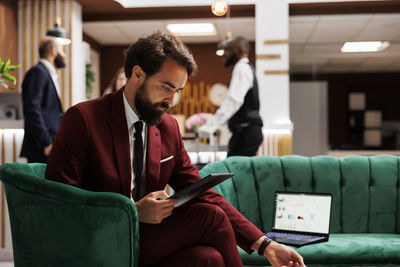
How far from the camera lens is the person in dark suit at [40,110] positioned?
3.34 m

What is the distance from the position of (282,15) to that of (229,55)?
7.91ft

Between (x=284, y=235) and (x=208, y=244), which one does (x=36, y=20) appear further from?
(x=208, y=244)

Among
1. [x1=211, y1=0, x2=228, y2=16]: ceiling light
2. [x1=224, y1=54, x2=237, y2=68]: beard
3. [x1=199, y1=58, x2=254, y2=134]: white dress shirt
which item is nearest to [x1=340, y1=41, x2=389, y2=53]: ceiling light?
[x1=224, y1=54, x2=237, y2=68]: beard

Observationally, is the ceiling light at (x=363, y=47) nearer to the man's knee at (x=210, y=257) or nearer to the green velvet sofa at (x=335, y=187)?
the green velvet sofa at (x=335, y=187)

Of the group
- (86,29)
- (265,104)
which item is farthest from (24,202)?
(86,29)

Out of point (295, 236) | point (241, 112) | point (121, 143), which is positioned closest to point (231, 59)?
point (241, 112)

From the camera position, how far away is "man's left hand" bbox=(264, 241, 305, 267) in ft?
4.74

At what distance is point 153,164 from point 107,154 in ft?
0.55

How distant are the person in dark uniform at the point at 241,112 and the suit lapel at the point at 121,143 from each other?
90.1 inches

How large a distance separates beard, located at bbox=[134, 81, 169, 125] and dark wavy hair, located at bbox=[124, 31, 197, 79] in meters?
0.07

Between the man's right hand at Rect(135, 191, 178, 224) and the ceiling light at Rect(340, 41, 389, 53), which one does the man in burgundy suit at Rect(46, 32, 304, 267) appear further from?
the ceiling light at Rect(340, 41, 389, 53)

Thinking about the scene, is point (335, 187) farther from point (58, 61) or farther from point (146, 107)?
point (58, 61)

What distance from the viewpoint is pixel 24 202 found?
1314 mm

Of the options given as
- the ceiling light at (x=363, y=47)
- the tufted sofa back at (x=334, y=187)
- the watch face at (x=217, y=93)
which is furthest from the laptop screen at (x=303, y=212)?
the ceiling light at (x=363, y=47)
